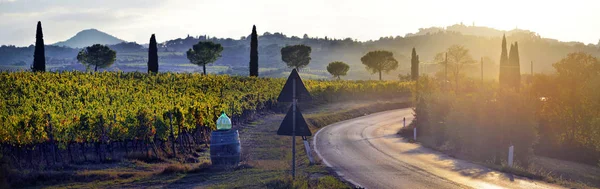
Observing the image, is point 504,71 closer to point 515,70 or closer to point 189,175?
point 515,70

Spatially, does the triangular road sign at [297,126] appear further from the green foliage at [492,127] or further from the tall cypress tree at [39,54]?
the tall cypress tree at [39,54]

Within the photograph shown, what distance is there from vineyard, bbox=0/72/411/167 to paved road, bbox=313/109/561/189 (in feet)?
22.8

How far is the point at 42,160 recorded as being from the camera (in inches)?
917

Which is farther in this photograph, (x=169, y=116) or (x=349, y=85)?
(x=349, y=85)

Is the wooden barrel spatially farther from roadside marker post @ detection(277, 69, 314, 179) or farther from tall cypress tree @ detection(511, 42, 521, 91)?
tall cypress tree @ detection(511, 42, 521, 91)

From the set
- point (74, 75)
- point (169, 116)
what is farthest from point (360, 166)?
point (74, 75)

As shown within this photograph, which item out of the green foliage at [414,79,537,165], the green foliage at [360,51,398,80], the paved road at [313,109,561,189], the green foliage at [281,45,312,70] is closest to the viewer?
the paved road at [313,109,561,189]

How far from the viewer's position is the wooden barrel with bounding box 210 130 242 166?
2338 centimetres

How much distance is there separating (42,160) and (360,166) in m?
12.7

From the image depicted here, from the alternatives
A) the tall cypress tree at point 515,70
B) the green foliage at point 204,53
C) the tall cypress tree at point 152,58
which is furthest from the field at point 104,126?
the green foliage at point 204,53

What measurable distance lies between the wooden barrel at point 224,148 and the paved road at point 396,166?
4158 mm

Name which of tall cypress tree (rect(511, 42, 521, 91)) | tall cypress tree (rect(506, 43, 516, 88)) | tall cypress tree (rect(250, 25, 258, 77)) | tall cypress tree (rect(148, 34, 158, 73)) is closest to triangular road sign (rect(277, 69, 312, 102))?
tall cypress tree (rect(148, 34, 158, 73))

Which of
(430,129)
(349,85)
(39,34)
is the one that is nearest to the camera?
(430,129)

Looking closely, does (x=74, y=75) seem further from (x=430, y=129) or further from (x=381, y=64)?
(x=381, y=64)
